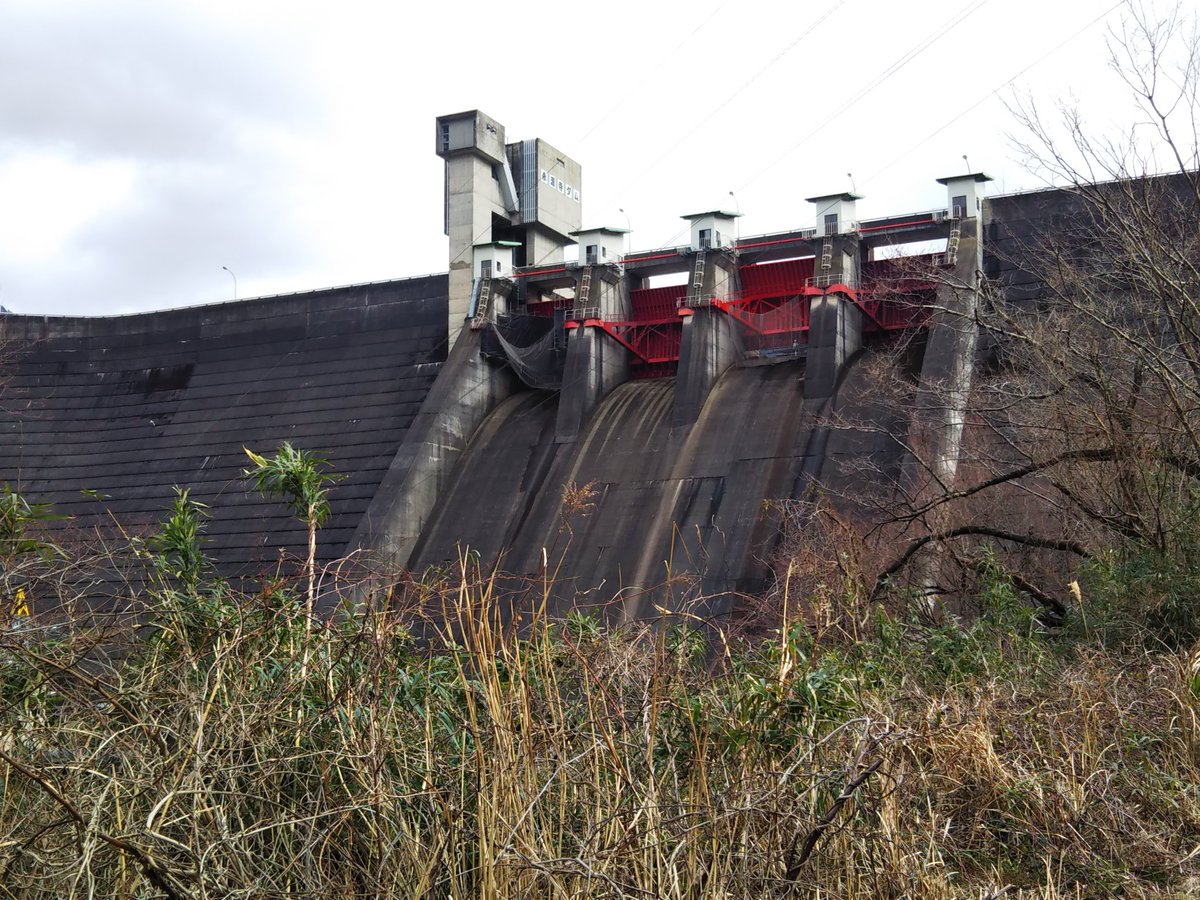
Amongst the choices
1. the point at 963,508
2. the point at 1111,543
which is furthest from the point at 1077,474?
the point at 963,508

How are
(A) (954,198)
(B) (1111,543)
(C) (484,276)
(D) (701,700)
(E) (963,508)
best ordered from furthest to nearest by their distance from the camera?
(C) (484,276), (A) (954,198), (E) (963,508), (B) (1111,543), (D) (701,700)

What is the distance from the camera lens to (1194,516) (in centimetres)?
847

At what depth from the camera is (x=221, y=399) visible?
27.2 meters

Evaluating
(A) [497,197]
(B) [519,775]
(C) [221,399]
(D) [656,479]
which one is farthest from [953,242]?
(B) [519,775]

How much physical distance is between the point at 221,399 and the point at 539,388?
776 cm

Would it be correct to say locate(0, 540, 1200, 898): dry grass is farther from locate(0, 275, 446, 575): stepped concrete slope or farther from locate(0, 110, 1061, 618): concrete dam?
locate(0, 275, 446, 575): stepped concrete slope

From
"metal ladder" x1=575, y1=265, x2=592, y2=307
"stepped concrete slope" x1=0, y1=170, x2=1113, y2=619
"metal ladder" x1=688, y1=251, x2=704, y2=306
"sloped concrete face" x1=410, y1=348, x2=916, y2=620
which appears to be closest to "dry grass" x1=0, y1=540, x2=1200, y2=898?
"stepped concrete slope" x1=0, y1=170, x2=1113, y2=619

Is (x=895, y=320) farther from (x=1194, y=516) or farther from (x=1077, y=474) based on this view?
(x=1194, y=516)

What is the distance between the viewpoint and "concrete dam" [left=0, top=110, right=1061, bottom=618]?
19250mm

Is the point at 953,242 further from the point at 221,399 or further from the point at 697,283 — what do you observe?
the point at 221,399

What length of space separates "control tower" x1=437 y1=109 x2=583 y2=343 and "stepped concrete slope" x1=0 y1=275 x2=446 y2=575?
3.35 feet

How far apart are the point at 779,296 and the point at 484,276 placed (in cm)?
641

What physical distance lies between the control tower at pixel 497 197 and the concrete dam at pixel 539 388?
0.22ft

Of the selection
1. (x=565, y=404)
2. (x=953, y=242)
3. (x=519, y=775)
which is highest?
(x=953, y=242)
